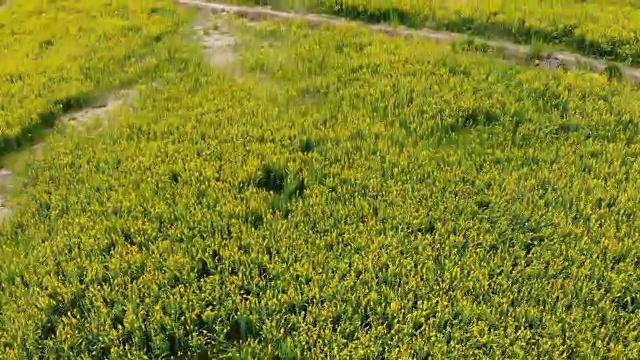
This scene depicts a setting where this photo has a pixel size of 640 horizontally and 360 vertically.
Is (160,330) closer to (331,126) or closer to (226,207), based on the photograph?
(226,207)

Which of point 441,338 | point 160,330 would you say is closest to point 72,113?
point 160,330

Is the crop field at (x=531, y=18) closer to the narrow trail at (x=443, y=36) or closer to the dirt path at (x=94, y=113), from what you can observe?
the narrow trail at (x=443, y=36)

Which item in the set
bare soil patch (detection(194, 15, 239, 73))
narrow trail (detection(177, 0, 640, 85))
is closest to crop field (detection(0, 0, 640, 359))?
bare soil patch (detection(194, 15, 239, 73))

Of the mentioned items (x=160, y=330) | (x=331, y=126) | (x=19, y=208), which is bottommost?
(x=160, y=330)

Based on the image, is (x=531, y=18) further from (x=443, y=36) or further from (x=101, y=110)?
(x=101, y=110)

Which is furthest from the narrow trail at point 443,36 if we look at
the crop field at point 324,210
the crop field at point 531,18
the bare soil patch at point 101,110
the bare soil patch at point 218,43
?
the bare soil patch at point 101,110

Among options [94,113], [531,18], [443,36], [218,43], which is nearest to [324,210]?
[94,113]
